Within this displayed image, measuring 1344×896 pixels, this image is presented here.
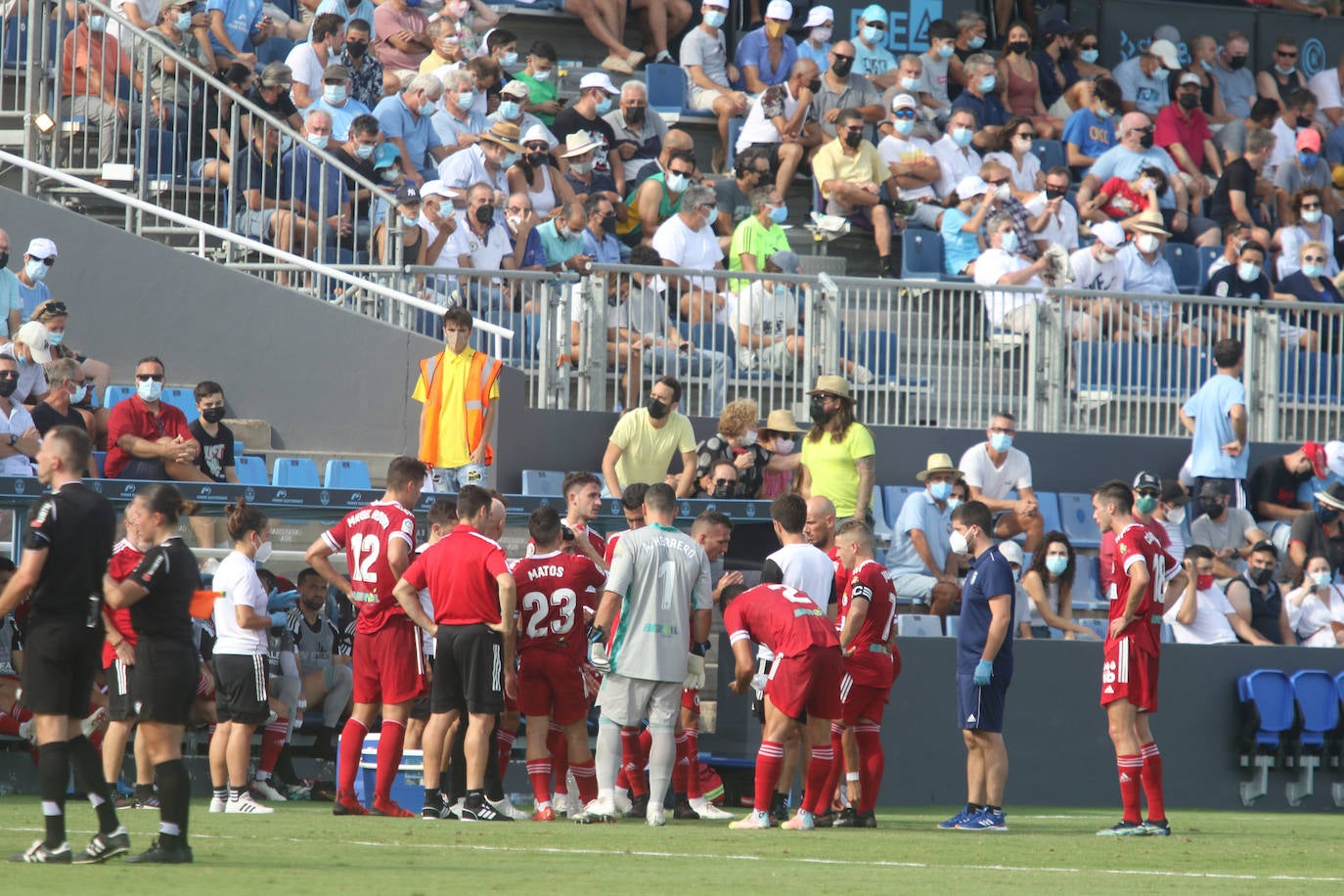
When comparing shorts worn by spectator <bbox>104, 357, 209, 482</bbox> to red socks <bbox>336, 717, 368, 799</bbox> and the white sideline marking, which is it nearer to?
red socks <bbox>336, 717, 368, 799</bbox>

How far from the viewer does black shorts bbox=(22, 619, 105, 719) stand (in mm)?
8000

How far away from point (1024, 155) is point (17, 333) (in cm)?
1081

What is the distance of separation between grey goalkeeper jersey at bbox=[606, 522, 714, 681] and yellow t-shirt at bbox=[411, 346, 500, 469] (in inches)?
153

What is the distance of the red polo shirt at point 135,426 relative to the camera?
44.4ft

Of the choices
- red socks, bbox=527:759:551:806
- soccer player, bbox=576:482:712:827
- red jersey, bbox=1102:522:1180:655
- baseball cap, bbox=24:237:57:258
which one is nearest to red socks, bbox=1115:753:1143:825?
red jersey, bbox=1102:522:1180:655

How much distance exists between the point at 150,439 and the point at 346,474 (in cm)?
160

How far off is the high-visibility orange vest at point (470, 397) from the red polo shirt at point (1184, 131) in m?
11.0

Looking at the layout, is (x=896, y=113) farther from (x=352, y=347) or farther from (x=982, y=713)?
(x=982, y=713)

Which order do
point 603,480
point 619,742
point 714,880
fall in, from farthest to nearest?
point 603,480, point 619,742, point 714,880

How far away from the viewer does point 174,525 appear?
844 cm

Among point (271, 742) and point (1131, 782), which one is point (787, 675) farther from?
point (271, 742)

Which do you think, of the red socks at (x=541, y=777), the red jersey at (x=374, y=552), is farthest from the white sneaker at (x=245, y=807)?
the red socks at (x=541, y=777)

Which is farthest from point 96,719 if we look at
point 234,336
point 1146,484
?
point 1146,484

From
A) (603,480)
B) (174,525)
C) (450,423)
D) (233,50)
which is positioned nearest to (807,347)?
(603,480)
